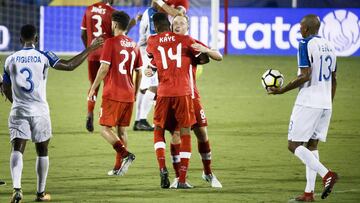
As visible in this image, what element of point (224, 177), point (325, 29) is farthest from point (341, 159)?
point (325, 29)

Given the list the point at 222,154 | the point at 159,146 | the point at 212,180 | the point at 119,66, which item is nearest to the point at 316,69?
the point at 212,180

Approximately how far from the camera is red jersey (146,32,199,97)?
11.2m

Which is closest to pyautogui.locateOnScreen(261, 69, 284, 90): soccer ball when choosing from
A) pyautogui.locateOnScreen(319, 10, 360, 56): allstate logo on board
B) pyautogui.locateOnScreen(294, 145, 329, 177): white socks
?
pyautogui.locateOnScreen(294, 145, 329, 177): white socks

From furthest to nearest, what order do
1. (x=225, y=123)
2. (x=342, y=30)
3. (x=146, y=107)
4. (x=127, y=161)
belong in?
(x=342, y=30) < (x=225, y=123) < (x=146, y=107) < (x=127, y=161)

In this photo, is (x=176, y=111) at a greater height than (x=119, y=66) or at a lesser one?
lesser

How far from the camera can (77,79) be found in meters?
24.5

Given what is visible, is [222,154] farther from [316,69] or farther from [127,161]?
[316,69]

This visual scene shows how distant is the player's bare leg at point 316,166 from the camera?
10164 millimetres

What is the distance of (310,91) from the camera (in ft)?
34.2

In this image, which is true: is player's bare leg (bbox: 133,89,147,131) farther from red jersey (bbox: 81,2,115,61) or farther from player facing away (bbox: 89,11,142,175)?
player facing away (bbox: 89,11,142,175)

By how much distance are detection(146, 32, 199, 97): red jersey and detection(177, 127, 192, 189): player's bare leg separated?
46 cm

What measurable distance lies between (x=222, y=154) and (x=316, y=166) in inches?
157

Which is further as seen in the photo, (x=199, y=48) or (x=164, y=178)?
(x=164, y=178)

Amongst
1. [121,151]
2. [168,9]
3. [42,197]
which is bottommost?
[42,197]
